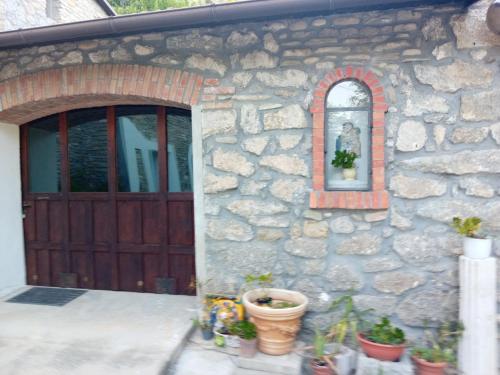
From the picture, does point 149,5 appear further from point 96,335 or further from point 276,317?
point 276,317

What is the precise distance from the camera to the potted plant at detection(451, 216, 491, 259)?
8.36 feet

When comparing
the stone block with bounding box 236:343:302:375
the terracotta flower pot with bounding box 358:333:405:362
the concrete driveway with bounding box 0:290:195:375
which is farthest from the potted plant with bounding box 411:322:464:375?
the concrete driveway with bounding box 0:290:195:375

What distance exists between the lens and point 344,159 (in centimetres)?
294

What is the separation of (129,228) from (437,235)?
3095mm

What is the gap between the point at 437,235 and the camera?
283cm

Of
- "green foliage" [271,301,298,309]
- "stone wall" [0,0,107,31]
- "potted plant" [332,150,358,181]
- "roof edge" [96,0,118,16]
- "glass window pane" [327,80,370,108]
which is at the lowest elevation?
"green foliage" [271,301,298,309]

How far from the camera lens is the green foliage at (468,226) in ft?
8.54

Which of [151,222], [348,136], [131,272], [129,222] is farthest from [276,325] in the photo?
[129,222]

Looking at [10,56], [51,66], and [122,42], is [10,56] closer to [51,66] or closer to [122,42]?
[51,66]

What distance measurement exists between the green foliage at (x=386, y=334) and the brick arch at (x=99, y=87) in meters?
2.45

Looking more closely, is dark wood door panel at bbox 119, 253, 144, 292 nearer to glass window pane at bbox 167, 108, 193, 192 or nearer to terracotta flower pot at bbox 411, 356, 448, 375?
glass window pane at bbox 167, 108, 193, 192

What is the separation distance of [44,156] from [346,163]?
11.6ft

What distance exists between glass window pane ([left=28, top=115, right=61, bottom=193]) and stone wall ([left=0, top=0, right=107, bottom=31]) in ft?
5.02

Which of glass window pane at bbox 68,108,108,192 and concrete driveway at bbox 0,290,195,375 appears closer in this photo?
concrete driveway at bbox 0,290,195,375
